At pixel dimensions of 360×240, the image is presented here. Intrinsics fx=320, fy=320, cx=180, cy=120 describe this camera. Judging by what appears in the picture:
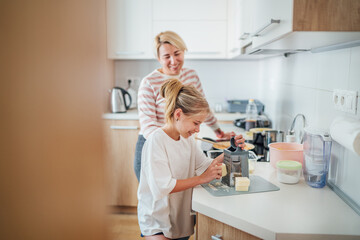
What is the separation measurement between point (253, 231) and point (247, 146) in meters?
0.72

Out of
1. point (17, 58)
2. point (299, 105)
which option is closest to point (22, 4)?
→ point (17, 58)

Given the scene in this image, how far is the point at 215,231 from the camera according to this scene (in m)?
1.01

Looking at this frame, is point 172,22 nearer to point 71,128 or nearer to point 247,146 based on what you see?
point 247,146

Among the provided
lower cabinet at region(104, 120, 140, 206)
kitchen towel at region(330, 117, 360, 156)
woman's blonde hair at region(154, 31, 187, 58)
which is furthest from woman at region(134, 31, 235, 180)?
lower cabinet at region(104, 120, 140, 206)

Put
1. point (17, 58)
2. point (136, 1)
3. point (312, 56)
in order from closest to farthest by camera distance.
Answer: point (17, 58) < point (312, 56) < point (136, 1)

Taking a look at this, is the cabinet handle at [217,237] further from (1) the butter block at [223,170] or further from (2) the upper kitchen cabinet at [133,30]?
(2) the upper kitchen cabinet at [133,30]

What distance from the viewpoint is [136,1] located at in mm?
2676

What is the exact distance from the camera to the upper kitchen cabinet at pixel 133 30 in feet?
8.79

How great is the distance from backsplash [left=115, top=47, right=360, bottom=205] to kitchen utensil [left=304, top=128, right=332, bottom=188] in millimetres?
41

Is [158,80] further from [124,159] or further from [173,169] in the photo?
[124,159]

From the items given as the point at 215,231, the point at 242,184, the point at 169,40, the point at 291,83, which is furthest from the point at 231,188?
the point at 291,83

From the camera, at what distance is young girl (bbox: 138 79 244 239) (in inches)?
44.4

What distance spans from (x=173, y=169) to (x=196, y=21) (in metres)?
1.83

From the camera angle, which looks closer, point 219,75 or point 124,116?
point 124,116
